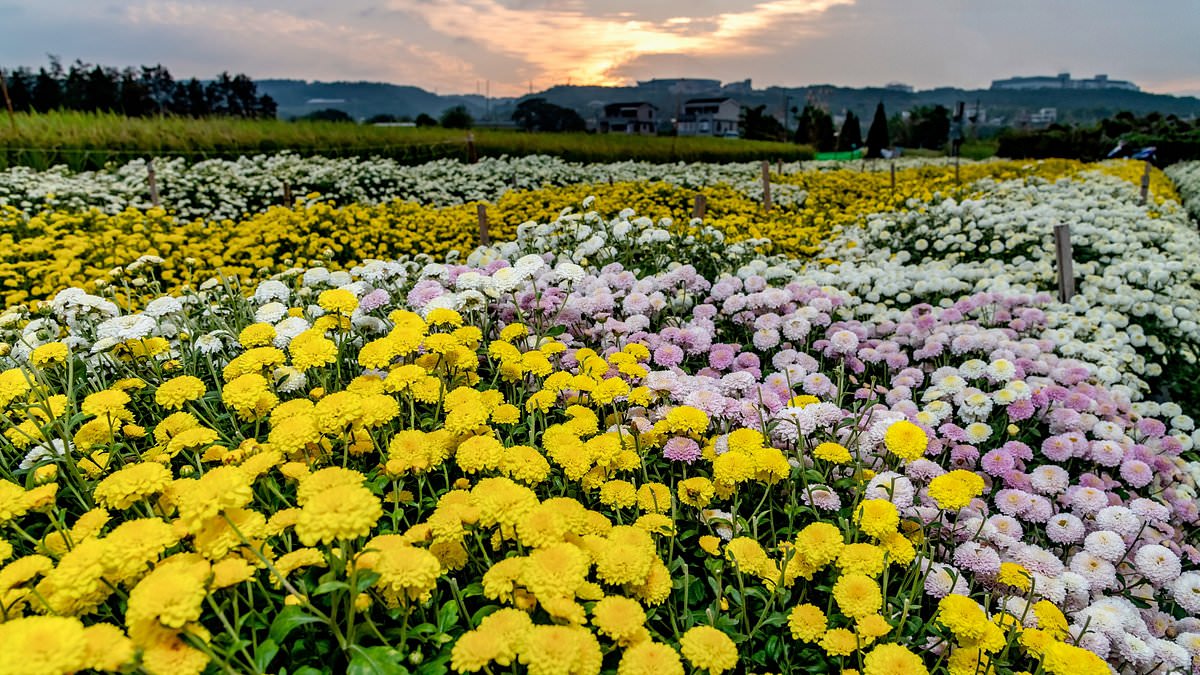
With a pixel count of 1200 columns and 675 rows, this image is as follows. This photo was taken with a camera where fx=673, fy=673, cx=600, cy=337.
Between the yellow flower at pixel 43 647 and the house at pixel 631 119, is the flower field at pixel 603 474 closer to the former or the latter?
the yellow flower at pixel 43 647

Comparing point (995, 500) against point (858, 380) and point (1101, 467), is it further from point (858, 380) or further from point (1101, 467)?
point (858, 380)

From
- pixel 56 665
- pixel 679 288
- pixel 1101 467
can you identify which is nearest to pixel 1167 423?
pixel 1101 467

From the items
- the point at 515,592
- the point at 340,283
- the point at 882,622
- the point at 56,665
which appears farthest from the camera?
the point at 340,283

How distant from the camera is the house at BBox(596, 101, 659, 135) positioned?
319 feet

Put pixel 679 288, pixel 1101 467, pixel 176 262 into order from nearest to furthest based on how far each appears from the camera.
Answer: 1. pixel 1101 467
2. pixel 679 288
3. pixel 176 262

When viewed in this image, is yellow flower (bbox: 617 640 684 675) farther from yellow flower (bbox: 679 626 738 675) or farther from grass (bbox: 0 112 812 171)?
grass (bbox: 0 112 812 171)

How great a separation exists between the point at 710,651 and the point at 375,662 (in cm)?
66

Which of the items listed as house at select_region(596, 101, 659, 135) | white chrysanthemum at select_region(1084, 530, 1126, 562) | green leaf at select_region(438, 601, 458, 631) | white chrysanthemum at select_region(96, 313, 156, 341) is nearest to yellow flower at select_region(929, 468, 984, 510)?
white chrysanthemum at select_region(1084, 530, 1126, 562)

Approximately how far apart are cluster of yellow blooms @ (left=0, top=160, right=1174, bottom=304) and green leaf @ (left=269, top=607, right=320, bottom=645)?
3.71 metres

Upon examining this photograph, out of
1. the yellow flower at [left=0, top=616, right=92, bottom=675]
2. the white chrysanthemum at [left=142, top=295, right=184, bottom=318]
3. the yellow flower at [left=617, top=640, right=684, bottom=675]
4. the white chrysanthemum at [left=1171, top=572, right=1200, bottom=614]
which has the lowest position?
the white chrysanthemum at [left=1171, top=572, right=1200, bottom=614]

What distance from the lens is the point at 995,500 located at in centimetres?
248

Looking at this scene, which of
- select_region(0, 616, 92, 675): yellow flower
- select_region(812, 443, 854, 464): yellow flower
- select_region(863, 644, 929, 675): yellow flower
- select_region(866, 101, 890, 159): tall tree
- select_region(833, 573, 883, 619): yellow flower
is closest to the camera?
select_region(0, 616, 92, 675): yellow flower

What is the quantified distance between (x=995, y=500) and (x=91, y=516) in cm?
278

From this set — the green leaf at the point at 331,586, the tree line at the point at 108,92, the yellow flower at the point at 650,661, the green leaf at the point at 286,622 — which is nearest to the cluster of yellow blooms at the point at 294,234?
the green leaf at the point at 286,622
